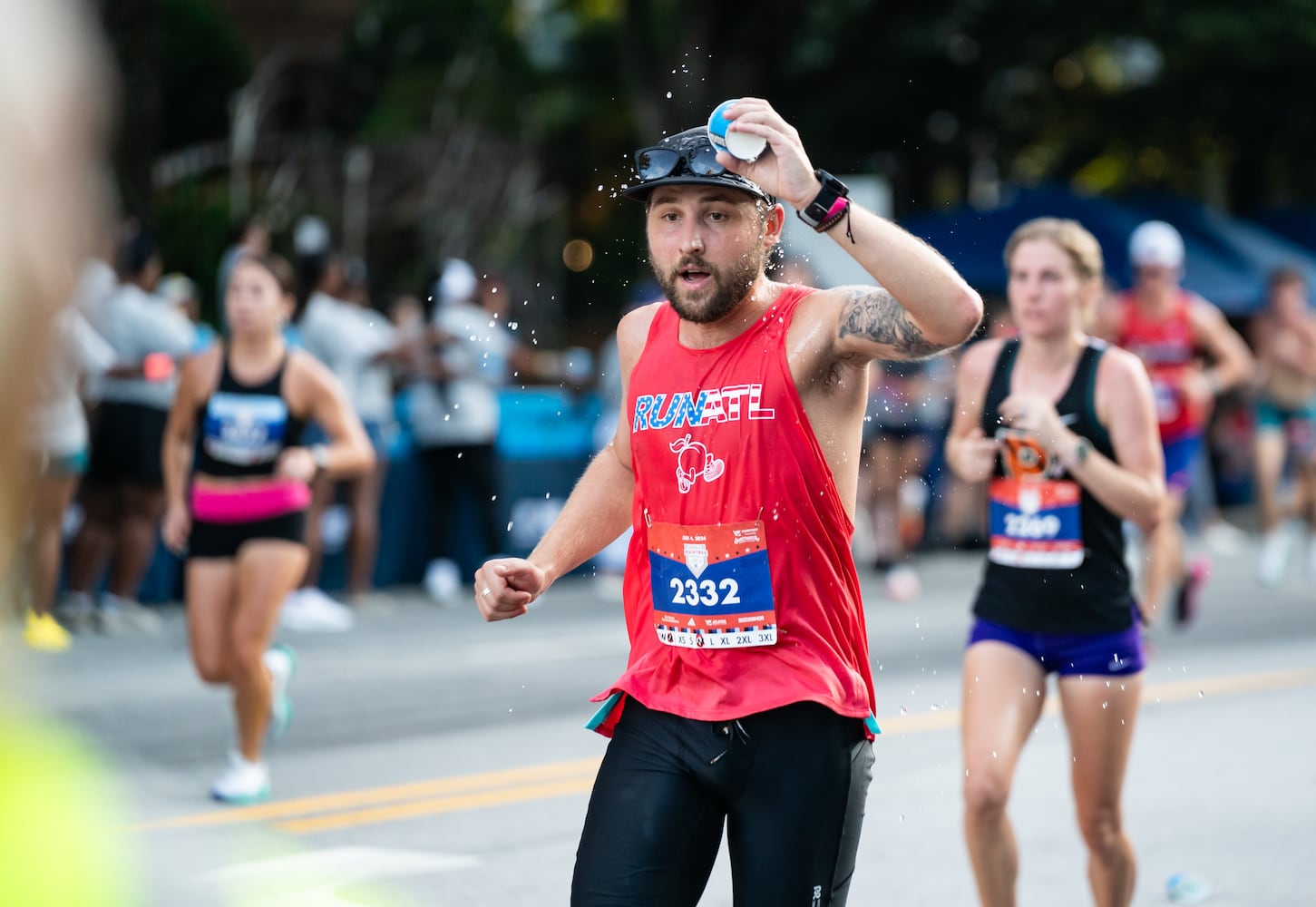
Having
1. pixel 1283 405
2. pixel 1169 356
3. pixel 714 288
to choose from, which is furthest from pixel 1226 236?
pixel 714 288

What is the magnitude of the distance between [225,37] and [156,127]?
11.8 meters

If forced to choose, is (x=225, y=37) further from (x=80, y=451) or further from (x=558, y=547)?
(x=558, y=547)

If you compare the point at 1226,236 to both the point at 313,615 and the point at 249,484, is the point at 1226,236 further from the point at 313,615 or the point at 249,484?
the point at 249,484

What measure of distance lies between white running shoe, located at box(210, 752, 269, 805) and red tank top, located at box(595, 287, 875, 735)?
358 centimetres

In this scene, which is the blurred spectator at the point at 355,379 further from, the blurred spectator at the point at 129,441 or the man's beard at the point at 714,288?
the man's beard at the point at 714,288

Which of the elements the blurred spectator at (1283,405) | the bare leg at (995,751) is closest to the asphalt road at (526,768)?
the bare leg at (995,751)

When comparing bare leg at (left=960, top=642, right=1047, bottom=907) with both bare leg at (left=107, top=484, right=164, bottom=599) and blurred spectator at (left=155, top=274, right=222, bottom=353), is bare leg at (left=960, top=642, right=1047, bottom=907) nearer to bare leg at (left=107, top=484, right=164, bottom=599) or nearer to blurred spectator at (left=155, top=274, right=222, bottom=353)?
bare leg at (left=107, top=484, right=164, bottom=599)

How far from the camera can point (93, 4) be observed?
1021mm

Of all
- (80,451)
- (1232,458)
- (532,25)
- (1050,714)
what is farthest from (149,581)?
(532,25)

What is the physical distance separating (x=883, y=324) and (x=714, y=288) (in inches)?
13.9

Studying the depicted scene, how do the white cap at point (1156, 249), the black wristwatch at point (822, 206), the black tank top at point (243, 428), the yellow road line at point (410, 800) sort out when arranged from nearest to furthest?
the black wristwatch at point (822, 206)
the yellow road line at point (410, 800)
the black tank top at point (243, 428)
the white cap at point (1156, 249)

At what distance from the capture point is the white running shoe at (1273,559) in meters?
13.9

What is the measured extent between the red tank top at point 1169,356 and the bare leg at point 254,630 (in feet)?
19.6

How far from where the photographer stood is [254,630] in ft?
21.6
